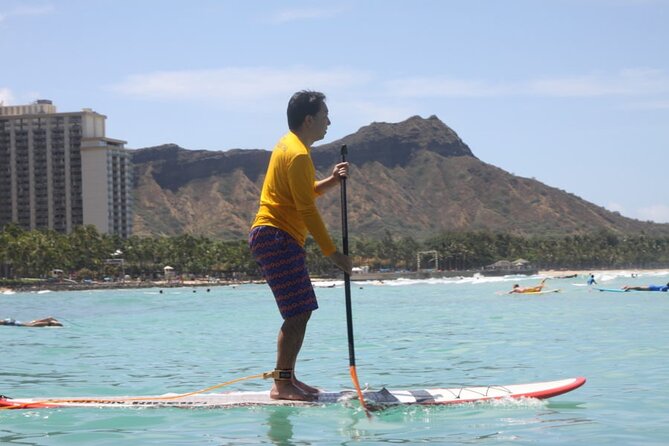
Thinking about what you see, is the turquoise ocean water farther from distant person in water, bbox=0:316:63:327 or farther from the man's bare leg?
distant person in water, bbox=0:316:63:327

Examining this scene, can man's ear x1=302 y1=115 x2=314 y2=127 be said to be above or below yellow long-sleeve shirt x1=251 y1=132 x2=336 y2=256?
above

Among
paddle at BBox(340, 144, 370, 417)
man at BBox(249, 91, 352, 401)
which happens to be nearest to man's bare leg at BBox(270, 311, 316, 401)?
man at BBox(249, 91, 352, 401)

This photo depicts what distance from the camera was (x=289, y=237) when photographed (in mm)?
8234

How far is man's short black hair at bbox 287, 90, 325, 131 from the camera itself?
8555 mm

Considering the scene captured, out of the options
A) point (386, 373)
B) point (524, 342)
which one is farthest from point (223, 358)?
point (524, 342)

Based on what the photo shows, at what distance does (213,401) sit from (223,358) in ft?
27.6

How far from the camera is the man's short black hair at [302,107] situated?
8.55 meters

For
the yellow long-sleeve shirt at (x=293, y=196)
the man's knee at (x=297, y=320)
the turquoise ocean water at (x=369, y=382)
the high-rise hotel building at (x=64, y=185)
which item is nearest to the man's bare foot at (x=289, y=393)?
the turquoise ocean water at (x=369, y=382)

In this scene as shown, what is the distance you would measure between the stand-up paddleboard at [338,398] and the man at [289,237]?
1.40ft

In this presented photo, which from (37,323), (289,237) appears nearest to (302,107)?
(289,237)

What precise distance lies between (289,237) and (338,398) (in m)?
1.55

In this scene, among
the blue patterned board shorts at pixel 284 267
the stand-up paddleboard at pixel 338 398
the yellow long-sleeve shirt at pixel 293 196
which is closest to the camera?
the yellow long-sleeve shirt at pixel 293 196

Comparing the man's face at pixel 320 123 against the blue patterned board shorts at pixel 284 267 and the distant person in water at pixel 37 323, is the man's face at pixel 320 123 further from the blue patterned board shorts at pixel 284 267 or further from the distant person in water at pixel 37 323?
the distant person in water at pixel 37 323

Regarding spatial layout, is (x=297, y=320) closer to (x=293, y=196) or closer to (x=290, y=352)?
(x=290, y=352)
